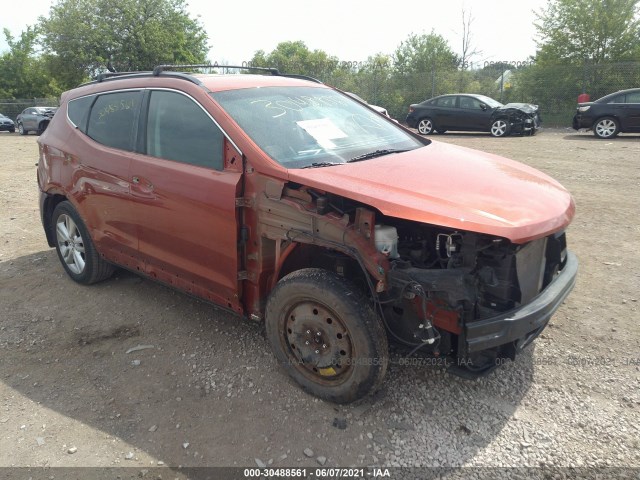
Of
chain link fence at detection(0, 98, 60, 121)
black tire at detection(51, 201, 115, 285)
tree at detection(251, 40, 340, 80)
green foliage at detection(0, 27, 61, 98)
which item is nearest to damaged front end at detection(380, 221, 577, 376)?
black tire at detection(51, 201, 115, 285)

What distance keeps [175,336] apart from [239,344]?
0.54m

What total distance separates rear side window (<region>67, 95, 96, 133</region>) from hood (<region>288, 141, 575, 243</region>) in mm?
2484

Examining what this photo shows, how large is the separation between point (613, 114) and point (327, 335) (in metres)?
14.1

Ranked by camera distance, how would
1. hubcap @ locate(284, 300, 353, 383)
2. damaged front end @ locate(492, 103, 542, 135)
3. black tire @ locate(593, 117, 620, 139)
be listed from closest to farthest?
hubcap @ locate(284, 300, 353, 383), black tire @ locate(593, 117, 620, 139), damaged front end @ locate(492, 103, 542, 135)

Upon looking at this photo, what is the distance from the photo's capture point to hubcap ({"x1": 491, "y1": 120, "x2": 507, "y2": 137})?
15.7m

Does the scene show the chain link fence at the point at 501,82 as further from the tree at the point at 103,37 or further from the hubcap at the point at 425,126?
the tree at the point at 103,37

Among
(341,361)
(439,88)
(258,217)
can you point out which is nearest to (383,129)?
(258,217)

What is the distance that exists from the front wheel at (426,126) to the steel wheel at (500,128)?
7.06ft

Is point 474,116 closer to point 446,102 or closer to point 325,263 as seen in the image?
point 446,102

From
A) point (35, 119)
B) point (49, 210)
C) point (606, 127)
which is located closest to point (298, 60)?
point (35, 119)

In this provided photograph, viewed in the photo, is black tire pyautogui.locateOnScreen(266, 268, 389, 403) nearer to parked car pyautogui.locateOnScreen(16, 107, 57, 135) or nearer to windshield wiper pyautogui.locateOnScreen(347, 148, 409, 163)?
windshield wiper pyautogui.locateOnScreen(347, 148, 409, 163)

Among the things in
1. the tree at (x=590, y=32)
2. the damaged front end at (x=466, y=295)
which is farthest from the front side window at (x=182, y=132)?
the tree at (x=590, y=32)

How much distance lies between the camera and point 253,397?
3037 mm

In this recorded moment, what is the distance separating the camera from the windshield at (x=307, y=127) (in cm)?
315
